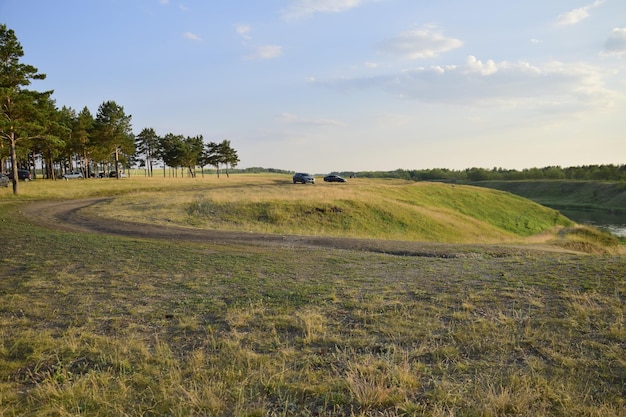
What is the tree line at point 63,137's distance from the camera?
37344 millimetres

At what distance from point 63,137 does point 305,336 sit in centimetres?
6884

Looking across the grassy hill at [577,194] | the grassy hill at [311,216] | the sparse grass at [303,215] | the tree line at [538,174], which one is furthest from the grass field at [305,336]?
the tree line at [538,174]

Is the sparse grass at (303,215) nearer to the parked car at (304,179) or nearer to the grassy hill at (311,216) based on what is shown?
the grassy hill at (311,216)

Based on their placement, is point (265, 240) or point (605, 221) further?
point (605, 221)

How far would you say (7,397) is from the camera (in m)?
4.56

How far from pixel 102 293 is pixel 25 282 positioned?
2751mm

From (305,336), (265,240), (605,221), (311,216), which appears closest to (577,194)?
(605,221)

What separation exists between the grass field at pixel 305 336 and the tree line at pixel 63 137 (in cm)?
3270

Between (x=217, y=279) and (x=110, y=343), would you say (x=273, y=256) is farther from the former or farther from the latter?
(x=110, y=343)

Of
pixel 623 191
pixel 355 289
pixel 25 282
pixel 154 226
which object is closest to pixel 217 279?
pixel 355 289

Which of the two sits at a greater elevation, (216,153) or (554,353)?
(216,153)

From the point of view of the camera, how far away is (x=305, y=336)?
6504 mm

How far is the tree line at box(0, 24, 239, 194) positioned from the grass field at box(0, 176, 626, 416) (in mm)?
32702

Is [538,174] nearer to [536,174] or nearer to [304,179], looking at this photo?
[536,174]
